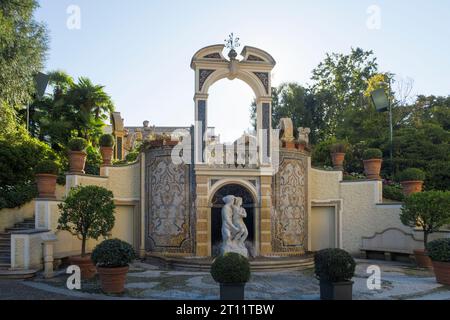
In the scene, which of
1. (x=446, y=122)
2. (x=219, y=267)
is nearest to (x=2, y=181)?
(x=219, y=267)

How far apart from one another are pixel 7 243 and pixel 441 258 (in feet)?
38.8

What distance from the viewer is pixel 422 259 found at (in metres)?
13.6

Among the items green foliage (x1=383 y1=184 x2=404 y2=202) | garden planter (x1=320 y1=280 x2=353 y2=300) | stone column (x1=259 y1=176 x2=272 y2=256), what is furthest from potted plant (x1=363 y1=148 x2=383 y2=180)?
garden planter (x1=320 y1=280 x2=353 y2=300)

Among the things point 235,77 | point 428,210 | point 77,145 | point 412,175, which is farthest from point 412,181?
point 77,145

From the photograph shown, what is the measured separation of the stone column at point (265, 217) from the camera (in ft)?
48.9

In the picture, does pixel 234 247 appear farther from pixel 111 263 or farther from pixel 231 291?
pixel 231 291

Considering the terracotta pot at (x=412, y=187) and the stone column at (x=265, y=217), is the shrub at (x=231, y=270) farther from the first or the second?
the terracotta pot at (x=412, y=187)

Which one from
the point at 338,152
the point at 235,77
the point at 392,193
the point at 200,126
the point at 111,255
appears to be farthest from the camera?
the point at 392,193

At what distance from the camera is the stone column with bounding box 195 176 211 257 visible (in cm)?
1459

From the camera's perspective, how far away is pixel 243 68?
49.5 ft

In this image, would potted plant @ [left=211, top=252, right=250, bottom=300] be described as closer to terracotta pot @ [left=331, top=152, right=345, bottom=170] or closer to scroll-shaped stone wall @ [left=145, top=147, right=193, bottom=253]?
scroll-shaped stone wall @ [left=145, top=147, right=193, bottom=253]

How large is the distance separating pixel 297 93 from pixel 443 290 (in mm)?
28129

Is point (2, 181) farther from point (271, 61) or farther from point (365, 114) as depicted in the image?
point (365, 114)

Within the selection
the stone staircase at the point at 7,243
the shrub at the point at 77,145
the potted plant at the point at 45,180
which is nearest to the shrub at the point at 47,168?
the potted plant at the point at 45,180
